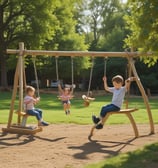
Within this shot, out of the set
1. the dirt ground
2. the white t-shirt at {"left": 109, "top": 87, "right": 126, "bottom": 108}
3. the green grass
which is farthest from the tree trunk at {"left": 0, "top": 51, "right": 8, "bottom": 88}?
the green grass

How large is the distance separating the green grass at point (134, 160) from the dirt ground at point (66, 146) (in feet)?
1.15

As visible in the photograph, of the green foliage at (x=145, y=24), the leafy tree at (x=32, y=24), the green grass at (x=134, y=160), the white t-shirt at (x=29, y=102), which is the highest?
the leafy tree at (x=32, y=24)

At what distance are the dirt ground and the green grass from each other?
35 cm

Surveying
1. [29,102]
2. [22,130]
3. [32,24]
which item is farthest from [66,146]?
[32,24]

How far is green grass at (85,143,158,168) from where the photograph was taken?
7.25m

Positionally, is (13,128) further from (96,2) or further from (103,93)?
(96,2)

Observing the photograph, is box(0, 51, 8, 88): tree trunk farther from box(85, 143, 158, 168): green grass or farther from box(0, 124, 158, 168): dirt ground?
box(85, 143, 158, 168): green grass

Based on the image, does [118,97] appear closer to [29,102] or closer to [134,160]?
[29,102]

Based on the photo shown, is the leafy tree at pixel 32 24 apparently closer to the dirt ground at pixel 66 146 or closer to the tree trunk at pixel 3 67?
the tree trunk at pixel 3 67

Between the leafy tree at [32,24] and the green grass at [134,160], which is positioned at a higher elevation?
the leafy tree at [32,24]

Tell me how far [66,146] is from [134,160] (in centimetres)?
225

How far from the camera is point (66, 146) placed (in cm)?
948

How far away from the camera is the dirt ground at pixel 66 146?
25.6ft

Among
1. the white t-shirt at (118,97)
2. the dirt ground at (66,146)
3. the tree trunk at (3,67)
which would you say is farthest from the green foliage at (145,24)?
the tree trunk at (3,67)
